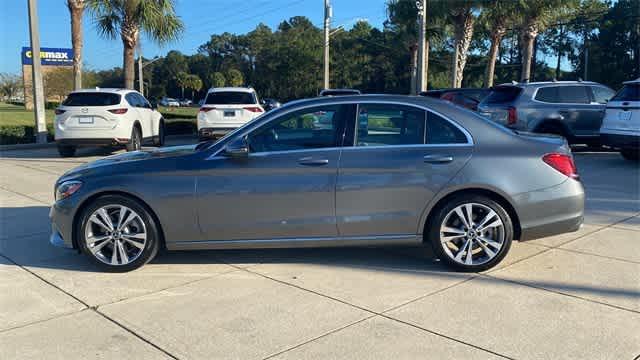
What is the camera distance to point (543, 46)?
250ft

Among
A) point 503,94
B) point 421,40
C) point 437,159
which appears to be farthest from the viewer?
point 421,40

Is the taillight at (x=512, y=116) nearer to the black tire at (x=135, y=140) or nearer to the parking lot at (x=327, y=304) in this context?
the parking lot at (x=327, y=304)

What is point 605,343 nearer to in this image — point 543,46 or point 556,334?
point 556,334

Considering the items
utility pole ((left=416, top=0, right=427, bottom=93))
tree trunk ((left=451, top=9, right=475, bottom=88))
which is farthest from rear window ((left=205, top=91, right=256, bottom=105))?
tree trunk ((left=451, top=9, right=475, bottom=88))

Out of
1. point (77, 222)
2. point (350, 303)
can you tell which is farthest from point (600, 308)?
point (77, 222)

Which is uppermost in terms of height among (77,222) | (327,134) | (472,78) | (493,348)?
(472,78)

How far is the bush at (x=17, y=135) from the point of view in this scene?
1684cm

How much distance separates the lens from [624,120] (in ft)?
35.5

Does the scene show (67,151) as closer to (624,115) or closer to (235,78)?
(624,115)

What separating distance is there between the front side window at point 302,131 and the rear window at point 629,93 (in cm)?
829

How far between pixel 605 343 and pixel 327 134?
2.71 m

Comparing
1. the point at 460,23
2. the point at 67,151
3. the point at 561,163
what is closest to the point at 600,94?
the point at 561,163

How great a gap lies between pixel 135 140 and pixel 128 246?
9385mm

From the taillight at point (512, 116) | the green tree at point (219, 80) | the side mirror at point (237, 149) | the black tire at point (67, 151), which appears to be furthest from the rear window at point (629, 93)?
the green tree at point (219, 80)
